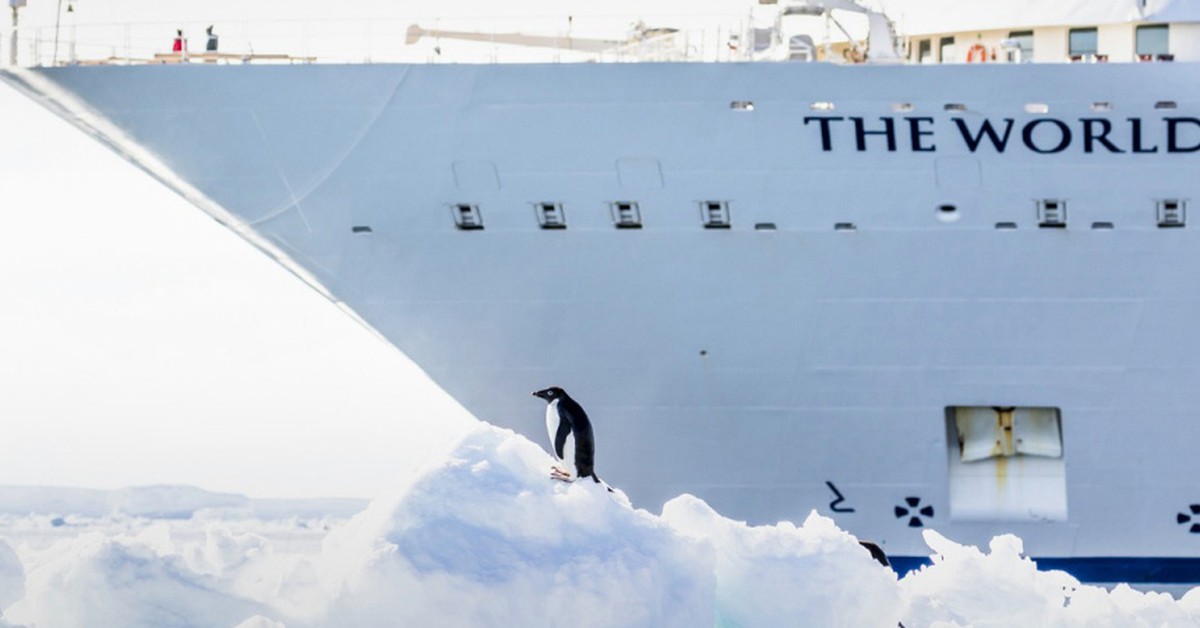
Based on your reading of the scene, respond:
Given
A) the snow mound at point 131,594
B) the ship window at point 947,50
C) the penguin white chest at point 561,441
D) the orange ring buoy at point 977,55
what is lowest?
the snow mound at point 131,594

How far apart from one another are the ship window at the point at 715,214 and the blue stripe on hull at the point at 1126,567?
3602 millimetres

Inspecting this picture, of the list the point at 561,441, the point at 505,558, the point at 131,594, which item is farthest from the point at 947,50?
the point at 131,594

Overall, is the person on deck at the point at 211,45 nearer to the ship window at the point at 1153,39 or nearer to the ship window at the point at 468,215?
the ship window at the point at 468,215

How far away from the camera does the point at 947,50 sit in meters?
24.5

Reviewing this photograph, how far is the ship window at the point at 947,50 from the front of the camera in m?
24.4

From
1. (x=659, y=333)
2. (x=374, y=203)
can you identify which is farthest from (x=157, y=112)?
(x=659, y=333)

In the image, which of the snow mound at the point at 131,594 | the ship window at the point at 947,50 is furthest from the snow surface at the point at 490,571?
the ship window at the point at 947,50

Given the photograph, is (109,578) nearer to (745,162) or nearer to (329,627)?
(329,627)

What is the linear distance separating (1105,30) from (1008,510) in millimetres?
4886

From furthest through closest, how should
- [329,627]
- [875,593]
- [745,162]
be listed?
[745,162]
[875,593]
[329,627]

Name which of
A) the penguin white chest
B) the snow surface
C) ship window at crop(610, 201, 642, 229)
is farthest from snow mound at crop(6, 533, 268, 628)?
ship window at crop(610, 201, 642, 229)

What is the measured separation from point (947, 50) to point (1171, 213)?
346cm

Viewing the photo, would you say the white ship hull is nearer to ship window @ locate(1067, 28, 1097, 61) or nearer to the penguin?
ship window @ locate(1067, 28, 1097, 61)

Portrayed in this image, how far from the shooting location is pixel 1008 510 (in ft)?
74.2
